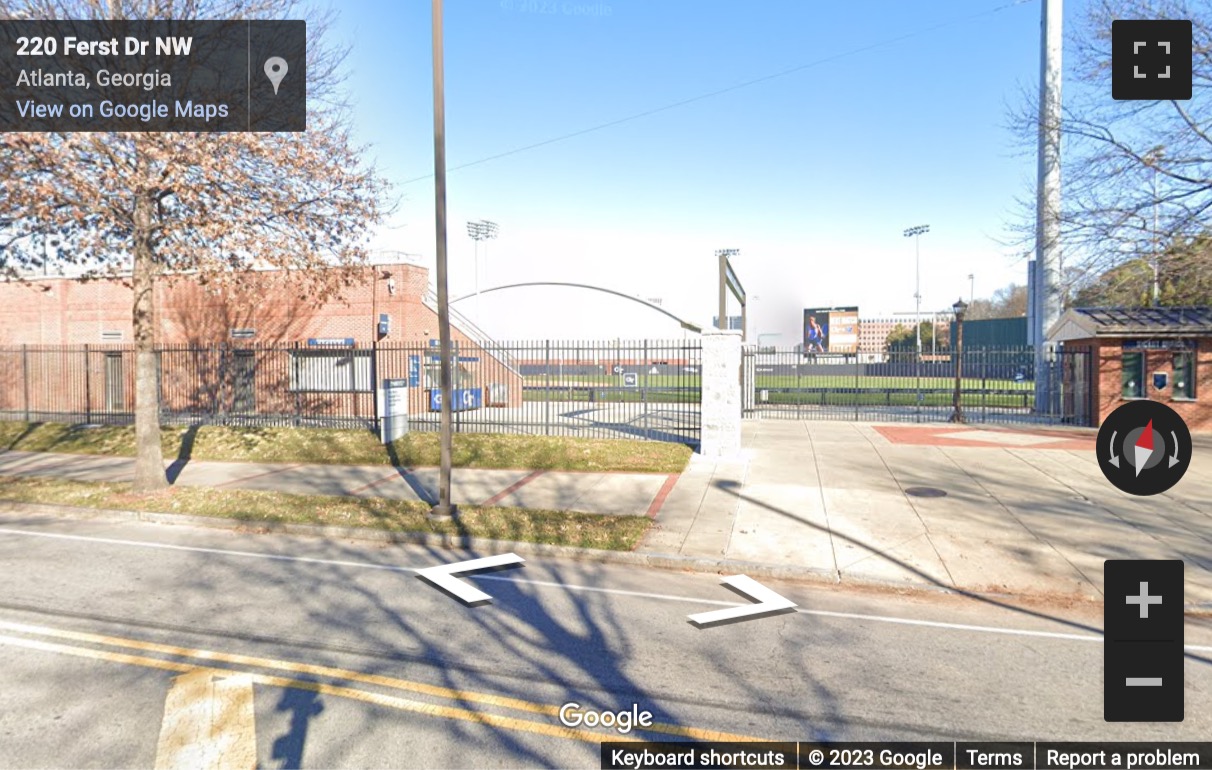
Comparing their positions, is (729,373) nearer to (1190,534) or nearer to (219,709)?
(1190,534)

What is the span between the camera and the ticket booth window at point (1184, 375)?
674 inches

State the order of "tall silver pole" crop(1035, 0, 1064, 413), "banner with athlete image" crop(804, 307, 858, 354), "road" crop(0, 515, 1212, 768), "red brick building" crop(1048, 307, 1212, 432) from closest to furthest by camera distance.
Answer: "road" crop(0, 515, 1212, 768) < "red brick building" crop(1048, 307, 1212, 432) < "tall silver pole" crop(1035, 0, 1064, 413) < "banner with athlete image" crop(804, 307, 858, 354)

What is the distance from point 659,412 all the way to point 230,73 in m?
18.4

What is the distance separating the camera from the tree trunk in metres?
10.6

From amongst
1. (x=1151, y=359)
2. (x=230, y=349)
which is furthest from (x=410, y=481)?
(x=1151, y=359)

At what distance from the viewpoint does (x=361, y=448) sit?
15.0 metres

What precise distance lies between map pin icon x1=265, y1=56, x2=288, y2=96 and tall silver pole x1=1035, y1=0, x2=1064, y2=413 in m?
19.6

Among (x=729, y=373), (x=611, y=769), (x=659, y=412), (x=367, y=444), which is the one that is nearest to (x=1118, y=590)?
(x=611, y=769)

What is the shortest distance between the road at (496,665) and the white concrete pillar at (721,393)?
6.87 metres

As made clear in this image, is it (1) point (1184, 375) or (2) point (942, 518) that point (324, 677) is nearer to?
(2) point (942, 518)

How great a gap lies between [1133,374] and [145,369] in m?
24.1

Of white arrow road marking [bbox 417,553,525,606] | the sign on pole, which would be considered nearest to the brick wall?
white arrow road marking [bbox 417,553,525,606]

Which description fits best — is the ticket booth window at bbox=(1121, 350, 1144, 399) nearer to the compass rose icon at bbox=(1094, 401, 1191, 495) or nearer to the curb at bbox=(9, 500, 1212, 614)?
the curb at bbox=(9, 500, 1212, 614)

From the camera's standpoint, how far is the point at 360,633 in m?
5.39
